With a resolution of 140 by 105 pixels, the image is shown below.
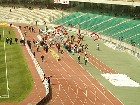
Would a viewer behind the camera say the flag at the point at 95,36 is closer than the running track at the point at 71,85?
No

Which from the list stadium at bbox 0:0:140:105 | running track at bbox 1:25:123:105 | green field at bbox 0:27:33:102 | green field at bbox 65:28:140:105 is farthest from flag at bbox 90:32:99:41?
running track at bbox 1:25:123:105

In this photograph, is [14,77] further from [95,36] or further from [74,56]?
[95,36]

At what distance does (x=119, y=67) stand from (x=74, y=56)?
319 inches

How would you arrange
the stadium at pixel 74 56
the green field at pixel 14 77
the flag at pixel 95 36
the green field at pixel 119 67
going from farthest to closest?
the flag at pixel 95 36 → the green field at pixel 119 67 → the stadium at pixel 74 56 → the green field at pixel 14 77

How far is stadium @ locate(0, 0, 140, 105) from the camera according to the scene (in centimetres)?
3859

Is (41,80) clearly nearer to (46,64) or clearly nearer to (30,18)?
(46,64)

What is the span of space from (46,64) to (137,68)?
11832 millimetres

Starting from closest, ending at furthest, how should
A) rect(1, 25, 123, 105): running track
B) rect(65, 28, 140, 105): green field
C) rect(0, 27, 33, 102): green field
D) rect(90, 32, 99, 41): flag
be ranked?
rect(1, 25, 123, 105): running track → rect(0, 27, 33, 102): green field → rect(65, 28, 140, 105): green field → rect(90, 32, 99, 41): flag

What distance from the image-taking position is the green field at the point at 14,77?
37344mm

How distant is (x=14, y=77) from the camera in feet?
144

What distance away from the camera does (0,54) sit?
56.2 m

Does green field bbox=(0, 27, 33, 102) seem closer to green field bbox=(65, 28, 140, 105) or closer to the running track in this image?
the running track

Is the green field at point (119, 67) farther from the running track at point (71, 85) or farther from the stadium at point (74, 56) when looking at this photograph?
the running track at point (71, 85)

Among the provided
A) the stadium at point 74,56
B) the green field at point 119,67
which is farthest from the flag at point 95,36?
the green field at point 119,67
